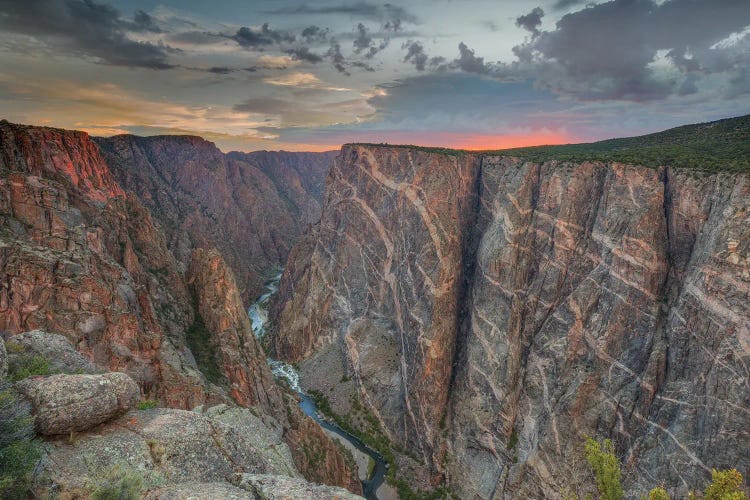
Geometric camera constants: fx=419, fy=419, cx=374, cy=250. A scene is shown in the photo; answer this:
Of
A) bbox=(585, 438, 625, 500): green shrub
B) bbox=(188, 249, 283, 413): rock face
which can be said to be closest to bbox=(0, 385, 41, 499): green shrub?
bbox=(585, 438, 625, 500): green shrub

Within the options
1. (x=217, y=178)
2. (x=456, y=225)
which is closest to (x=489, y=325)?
(x=456, y=225)

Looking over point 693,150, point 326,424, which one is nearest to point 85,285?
point 326,424

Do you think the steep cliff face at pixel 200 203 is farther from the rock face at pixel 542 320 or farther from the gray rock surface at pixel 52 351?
the gray rock surface at pixel 52 351

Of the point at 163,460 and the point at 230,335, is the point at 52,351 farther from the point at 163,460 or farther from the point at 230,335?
the point at 230,335

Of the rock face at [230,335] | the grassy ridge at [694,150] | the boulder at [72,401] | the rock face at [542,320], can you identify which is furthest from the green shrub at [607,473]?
the grassy ridge at [694,150]

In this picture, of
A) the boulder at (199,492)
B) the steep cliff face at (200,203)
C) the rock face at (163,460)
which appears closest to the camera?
the boulder at (199,492)

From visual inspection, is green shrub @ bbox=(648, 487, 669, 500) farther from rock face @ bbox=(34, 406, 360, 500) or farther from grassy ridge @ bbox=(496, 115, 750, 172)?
grassy ridge @ bbox=(496, 115, 750, 172)

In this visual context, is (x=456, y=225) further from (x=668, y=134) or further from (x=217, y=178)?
(x=217, y=178)

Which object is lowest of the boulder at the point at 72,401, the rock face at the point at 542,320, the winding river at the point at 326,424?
the winding river at the point at 326,424
